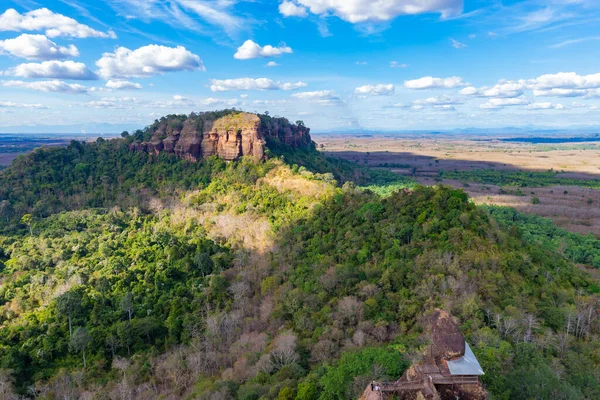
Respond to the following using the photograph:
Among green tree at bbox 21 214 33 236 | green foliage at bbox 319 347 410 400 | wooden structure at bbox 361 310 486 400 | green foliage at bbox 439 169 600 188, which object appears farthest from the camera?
green foliage at bbox 439 169 600 188

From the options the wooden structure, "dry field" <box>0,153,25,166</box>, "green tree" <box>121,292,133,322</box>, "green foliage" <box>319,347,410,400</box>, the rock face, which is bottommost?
"green tree" <box>121,292,133,322</box>

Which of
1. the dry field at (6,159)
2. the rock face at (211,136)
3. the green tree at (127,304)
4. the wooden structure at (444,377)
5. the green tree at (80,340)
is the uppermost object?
the rock face at (211,136)

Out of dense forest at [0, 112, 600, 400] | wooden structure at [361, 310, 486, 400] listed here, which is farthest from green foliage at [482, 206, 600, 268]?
wooden structure at [361, 310, 486, 400]

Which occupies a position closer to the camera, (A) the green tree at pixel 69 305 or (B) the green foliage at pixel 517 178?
(A) the green tree at pixel 69 305

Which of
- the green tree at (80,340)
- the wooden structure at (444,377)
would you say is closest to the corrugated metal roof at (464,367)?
the wooden structure at (444,377)

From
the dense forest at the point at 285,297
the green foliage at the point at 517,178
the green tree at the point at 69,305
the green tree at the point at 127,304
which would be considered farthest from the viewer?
the green foliage at the point at 517,178

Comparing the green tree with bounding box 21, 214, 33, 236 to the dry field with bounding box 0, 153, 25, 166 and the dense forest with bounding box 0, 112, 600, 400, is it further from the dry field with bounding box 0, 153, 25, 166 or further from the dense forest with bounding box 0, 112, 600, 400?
the dry field with bounding box 0, 153, 25, 166

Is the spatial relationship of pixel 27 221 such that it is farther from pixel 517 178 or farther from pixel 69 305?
pixel 517 178

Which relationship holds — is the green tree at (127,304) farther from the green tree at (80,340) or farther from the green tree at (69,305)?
the green tree at (69,305)
